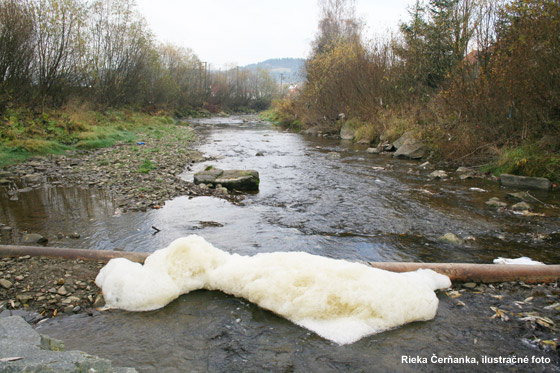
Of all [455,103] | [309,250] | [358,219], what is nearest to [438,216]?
[358,219]

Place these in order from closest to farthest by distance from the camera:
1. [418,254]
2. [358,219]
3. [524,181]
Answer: [418,254] < [358,219] < [524,181]

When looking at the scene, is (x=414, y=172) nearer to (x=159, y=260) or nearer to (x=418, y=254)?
(x=418, y=254)

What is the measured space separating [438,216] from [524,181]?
3.95 metres

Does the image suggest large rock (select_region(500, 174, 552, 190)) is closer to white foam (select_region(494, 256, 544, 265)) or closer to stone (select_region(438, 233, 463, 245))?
stone (select_region(438, 233, 463, 245))

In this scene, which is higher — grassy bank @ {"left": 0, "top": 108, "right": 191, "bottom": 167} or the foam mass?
grassy bank @ {"left": 0, "top": 108, "right": 191, "bottom": 167}

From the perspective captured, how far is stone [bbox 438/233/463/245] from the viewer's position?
5539 mm

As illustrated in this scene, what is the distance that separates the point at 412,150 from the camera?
46.2ft

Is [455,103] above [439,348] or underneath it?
above

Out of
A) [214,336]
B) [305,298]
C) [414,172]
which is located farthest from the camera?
[414,172]

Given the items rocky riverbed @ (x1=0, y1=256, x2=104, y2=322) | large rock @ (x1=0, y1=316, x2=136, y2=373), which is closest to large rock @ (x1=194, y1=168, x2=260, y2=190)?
rocky riverbed @ (x1=0, y1=256, x2=104, y2=322)

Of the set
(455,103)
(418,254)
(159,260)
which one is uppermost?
(455,103)

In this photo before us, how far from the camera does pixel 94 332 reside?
3078 millimetres

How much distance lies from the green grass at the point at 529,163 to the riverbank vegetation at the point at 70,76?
1447 centimetres

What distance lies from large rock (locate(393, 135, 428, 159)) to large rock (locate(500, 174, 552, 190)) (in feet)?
15.2
